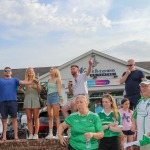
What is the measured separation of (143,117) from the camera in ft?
18.7

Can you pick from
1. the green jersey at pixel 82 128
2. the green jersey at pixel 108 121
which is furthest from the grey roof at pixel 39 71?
the green jersey at pixel 82 128

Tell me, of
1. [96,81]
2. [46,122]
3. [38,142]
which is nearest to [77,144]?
[38,142]

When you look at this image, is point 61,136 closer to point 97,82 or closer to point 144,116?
point 144,116

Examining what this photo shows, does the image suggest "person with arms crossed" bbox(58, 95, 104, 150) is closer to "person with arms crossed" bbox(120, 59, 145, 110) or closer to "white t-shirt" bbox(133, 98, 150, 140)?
"white t-shirt" bbox(133, 98, 150, 140)

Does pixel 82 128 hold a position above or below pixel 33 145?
above

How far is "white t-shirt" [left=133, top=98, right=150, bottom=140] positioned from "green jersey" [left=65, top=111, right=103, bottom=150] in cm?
72

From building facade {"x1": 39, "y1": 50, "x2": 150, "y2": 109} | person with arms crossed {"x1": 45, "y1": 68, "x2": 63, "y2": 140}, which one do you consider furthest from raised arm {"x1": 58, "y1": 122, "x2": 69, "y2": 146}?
building facade {"x1": 39, "y1": 50, "x2": 150, "y2": 109}

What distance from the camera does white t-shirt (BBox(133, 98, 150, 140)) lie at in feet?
18.5

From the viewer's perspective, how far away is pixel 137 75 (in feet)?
30.6

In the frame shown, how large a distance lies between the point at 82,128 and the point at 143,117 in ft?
3.39

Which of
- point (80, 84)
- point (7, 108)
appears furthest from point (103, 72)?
point (7, 108)

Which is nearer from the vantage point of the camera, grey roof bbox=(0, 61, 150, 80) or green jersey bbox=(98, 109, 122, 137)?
green jersey bbox=(98, 109, 122, 137)

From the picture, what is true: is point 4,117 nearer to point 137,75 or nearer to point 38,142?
point 38,142

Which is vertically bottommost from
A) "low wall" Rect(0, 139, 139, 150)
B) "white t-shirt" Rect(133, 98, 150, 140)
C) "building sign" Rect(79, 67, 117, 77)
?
"low wall" Rect(0, 139, 139, 150)
